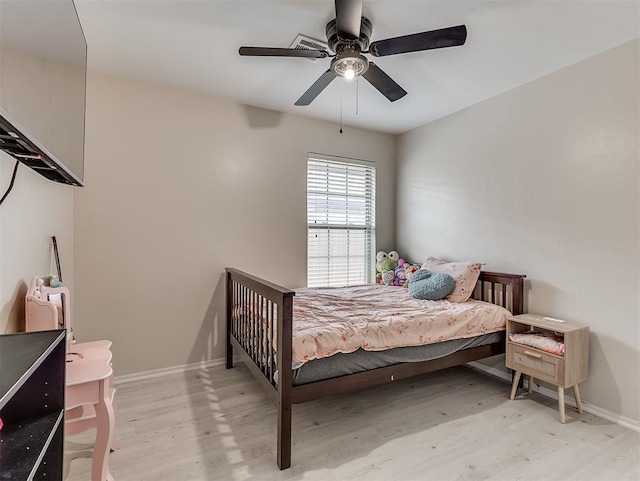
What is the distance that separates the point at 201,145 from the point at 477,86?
2511mm

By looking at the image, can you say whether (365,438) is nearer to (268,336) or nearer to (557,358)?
(268,336)

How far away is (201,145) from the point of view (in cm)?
301

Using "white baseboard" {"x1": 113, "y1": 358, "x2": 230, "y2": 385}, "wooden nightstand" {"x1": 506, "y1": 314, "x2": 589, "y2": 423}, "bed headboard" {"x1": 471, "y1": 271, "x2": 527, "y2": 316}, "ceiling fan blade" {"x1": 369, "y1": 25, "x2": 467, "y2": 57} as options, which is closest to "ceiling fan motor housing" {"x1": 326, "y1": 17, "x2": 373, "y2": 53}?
"ceiling fan blade" {"x1": 369, "y1": 25, "x2": 467, "y2": 57}

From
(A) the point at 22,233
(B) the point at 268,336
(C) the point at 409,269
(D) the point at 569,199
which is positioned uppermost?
(D) the point at 569,199

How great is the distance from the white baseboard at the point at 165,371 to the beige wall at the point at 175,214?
0.14 feet

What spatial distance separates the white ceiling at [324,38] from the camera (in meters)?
1.84

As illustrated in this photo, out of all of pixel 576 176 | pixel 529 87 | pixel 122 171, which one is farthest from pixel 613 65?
pixel 122 171

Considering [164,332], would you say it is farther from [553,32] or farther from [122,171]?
[553,32]

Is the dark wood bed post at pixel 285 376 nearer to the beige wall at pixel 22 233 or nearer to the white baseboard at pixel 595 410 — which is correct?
the beige wall at pixel 22 233

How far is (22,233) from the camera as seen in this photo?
1557 millimetres

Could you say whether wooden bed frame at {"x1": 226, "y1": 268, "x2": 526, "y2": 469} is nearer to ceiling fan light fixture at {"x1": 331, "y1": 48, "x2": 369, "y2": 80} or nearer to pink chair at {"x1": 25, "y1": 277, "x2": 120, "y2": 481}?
pink chair at {"x1": 25, "y1": 277, "x2": 120, "y2": 481}

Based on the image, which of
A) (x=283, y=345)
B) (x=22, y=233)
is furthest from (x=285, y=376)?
(x=22, y=233)

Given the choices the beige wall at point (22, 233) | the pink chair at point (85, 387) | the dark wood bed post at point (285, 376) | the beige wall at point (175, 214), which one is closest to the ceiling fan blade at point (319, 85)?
the beige wall at point (175, 214)

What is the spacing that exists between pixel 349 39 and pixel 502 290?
2365 millimetres
